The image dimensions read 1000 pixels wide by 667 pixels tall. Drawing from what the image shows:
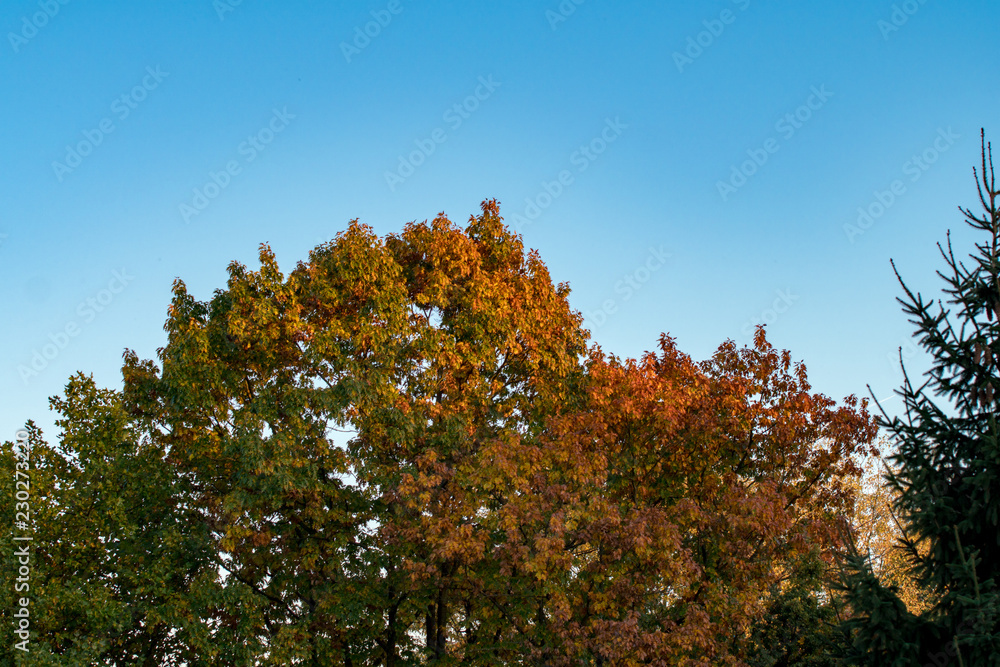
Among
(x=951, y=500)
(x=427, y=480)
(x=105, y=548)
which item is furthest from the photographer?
(x=105, y=548)

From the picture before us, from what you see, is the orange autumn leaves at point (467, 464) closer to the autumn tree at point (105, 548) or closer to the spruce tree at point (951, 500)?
the autumn tree at point (105, 548)

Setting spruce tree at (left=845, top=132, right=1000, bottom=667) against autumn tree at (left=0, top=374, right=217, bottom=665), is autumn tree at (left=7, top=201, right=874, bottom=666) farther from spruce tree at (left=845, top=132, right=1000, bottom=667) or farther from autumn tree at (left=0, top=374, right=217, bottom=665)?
spruce tree at (left=845, top=132, right=1000, bottom=667)

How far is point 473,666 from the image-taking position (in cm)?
1415

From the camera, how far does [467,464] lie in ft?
45.4

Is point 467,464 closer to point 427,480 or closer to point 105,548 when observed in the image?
point 427,480

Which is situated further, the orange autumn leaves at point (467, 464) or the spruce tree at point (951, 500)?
the orange autumn leaves at point (467, 464)

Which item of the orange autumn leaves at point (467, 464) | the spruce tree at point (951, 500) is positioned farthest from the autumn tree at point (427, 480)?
the spruce tree at point (951, 500)

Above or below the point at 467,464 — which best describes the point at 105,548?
below

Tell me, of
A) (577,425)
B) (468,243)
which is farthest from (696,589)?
(468,243)

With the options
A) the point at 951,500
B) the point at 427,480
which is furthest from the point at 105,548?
the point at 951,500

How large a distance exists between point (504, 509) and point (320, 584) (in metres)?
4.34

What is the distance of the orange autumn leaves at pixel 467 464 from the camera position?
1320cm

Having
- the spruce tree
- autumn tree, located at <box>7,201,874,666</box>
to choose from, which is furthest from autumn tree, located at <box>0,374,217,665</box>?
the spruce tree

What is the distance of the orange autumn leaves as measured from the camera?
13195 millimetres
